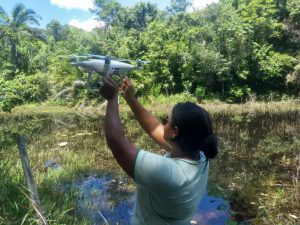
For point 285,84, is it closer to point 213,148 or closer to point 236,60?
point 236,60

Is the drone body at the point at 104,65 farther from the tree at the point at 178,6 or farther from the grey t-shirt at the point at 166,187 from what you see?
the tree at the point at 178,6

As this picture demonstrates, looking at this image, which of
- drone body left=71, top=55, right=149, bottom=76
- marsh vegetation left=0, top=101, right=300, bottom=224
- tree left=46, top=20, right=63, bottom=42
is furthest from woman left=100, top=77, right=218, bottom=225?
tree left=46, top=20, right=63, bottom=42

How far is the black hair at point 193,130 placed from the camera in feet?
5.08

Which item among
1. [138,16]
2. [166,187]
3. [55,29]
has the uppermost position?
[138,16]

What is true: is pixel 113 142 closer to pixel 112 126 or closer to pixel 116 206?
Result: pixel 112 126

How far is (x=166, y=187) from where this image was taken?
1.43m

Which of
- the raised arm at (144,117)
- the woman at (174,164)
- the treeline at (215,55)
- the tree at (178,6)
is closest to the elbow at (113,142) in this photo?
the woman at (174,164)

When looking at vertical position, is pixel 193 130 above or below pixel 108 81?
below

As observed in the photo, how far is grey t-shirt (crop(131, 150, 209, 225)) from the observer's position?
4.52ft

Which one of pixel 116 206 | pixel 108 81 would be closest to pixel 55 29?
pixel 116 206

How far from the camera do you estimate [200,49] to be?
63.5 ft

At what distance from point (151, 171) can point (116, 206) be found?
4.12m

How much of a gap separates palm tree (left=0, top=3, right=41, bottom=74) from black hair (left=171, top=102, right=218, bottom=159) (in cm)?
2774

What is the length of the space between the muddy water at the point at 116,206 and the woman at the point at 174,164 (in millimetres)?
2797
